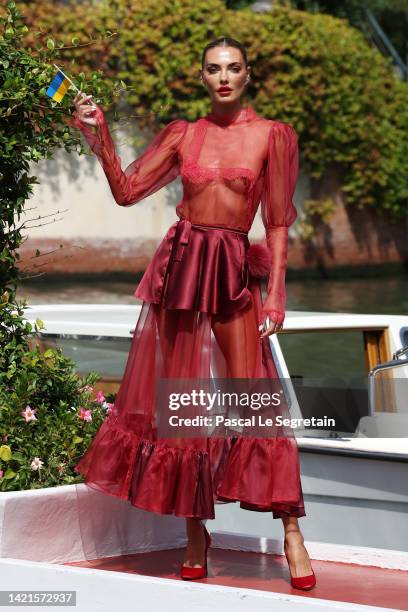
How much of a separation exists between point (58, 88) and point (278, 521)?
2.97 m

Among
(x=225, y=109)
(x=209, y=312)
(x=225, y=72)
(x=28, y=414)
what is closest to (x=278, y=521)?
(x=28, y=414)

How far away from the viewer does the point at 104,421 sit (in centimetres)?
421

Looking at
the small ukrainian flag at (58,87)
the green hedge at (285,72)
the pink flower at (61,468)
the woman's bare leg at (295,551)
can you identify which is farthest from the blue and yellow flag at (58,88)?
the green hedge at (285,72)

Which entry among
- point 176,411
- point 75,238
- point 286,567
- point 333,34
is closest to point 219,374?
point 176,411

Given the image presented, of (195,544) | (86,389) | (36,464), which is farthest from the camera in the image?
(86,389)

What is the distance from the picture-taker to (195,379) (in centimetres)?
405

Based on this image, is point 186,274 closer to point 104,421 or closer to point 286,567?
point 104,421

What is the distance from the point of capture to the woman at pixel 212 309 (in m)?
3.95

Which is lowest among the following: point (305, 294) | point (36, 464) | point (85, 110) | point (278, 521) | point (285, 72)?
point (36, 464)

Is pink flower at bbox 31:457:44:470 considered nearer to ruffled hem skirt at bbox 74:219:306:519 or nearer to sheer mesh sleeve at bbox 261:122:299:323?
ruffled hem skirt at bbox 74:219:306:519

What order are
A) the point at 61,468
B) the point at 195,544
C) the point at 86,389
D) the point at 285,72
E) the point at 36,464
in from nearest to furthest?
1. the point at 195,544
2. the point at 36,464
3. the point at 61,468
4. the point at 86,389
5. the point at 285,72

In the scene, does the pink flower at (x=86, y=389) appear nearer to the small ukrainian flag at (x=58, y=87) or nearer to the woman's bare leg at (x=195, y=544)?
the woman's bare leg at (x=195, y=544)

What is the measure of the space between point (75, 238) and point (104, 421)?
14570 mm

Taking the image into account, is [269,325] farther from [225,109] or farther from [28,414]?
[28,414]
